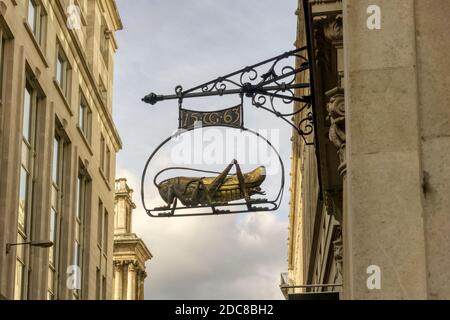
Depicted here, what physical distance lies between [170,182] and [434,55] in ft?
21.8

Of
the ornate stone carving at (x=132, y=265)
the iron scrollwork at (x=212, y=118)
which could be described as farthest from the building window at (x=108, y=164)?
the iron scrollwork at (x=212, y=118)

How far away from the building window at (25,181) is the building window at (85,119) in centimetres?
1058

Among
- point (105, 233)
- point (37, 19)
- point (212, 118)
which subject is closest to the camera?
point (212, 118)

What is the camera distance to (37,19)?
5059cm

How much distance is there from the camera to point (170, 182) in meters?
19.1

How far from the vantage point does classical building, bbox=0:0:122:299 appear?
43.8 meters

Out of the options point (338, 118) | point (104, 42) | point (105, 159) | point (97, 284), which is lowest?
point (338, 118)

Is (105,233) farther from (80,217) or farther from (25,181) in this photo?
(25,181)

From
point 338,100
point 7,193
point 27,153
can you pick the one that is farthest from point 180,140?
point 27,153

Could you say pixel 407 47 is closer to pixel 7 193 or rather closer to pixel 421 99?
pixel 421 99

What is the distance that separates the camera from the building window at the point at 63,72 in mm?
55375

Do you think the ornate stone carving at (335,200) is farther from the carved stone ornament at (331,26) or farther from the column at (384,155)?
the column at (384,155)

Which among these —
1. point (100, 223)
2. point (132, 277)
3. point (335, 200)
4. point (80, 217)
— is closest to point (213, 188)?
point (335, 200)

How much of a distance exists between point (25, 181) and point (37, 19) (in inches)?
297
